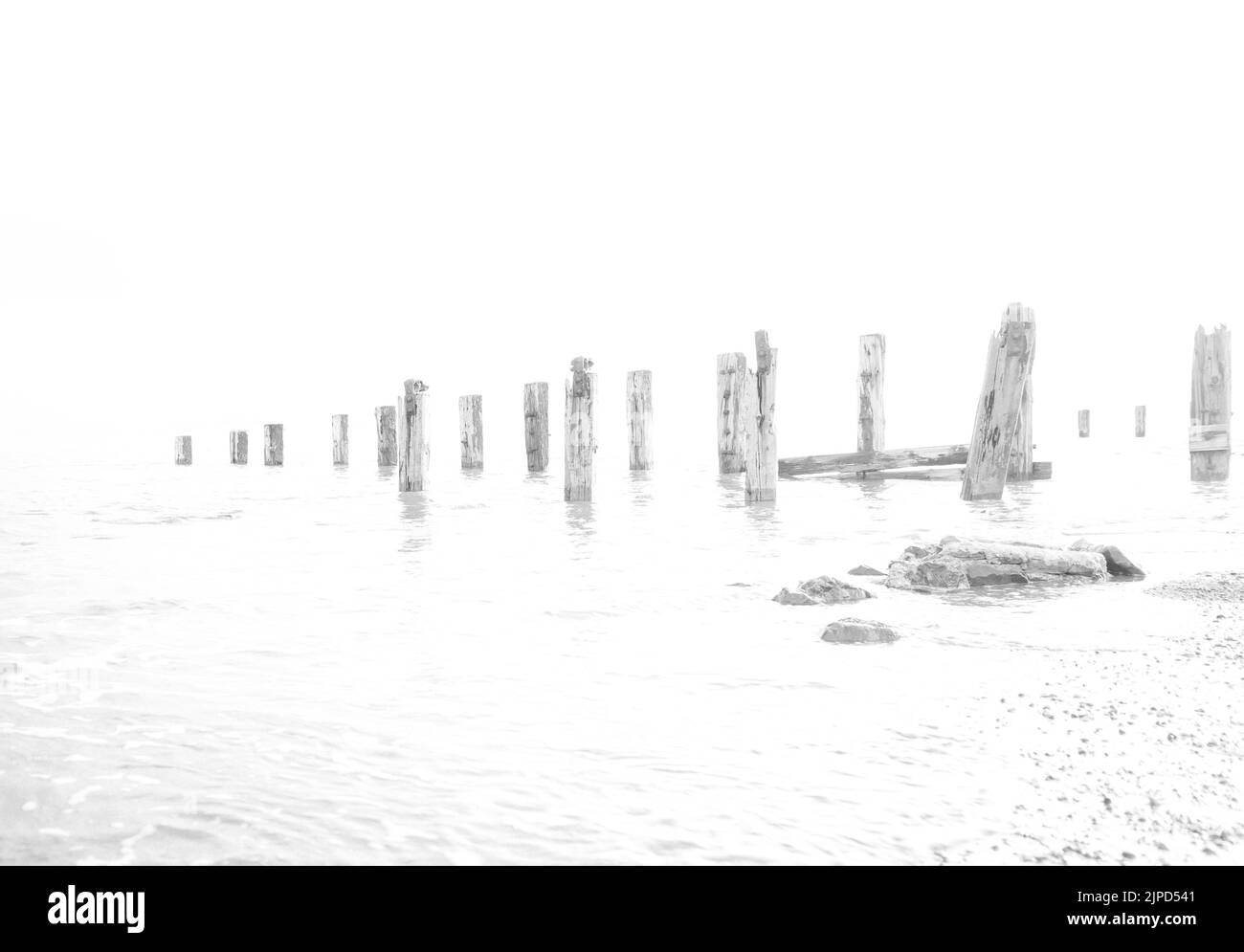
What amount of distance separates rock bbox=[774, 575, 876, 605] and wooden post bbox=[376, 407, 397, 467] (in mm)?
19293

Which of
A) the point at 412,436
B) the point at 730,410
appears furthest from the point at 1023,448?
the point at 412,436

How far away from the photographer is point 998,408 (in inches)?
505

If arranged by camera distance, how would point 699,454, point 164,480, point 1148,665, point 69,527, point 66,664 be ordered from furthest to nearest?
point 699,454 → point 164,480 → point 69,527 → point 66,664 → point 1148,665

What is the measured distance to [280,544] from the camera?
10414mm

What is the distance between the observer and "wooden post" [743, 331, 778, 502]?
42.1ft

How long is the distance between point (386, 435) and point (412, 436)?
10084 mm

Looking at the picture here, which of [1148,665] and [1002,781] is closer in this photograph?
[1002,781]

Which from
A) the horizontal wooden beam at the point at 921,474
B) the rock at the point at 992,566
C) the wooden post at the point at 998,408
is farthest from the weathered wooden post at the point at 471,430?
the rock at the point at 992,566

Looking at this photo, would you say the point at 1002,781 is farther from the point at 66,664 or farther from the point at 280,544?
the point at 280,544

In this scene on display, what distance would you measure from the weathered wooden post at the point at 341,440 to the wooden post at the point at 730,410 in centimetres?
1154

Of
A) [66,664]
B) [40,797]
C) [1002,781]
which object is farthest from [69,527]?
[1002,781]

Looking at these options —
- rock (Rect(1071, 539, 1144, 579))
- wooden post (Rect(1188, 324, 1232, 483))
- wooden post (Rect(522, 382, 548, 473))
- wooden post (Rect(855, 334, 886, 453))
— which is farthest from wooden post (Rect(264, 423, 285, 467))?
rock (Rect(1071, 539, 1144, 579))

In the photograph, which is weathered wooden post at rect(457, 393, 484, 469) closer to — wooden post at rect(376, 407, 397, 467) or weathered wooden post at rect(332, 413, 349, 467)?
wooden post at rect(376, 407, 397, 467)
